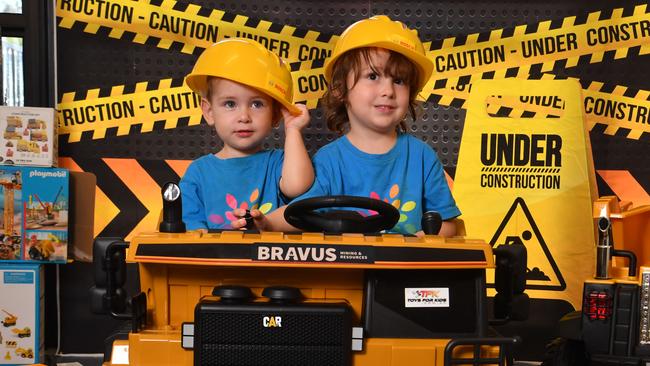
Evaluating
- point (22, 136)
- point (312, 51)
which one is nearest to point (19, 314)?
point (22, 136)

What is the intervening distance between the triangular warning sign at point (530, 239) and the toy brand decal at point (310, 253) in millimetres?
2884

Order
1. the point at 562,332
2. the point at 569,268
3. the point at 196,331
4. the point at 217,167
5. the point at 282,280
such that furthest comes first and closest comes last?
the point at 569,268 < the point at 562,332 < the point at 217,167 < the point at 282,280 < the point at 196,331

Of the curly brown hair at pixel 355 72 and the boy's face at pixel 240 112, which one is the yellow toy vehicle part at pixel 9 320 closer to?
the boy's face at pixel 240 112

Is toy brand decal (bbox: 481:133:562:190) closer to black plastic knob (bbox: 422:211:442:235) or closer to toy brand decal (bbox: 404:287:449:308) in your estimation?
black plastic knob (bbox: 422:211:442:235)

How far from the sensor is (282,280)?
1.87 m

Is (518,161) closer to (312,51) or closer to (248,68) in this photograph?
(312,51)

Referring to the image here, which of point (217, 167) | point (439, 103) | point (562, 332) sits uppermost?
point (439, 103)

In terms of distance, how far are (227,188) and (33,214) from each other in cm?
220

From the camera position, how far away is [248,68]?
8.48 feet

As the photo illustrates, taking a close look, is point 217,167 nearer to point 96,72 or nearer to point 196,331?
point 196,331

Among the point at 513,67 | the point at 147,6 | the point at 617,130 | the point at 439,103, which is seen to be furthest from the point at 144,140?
the point at 617,130

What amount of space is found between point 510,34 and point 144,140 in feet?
8.34

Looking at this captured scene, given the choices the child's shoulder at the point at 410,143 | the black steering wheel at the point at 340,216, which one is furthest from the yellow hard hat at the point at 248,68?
the black steering wheel at the point at 340,216

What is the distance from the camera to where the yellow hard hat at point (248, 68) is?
2586 mm
